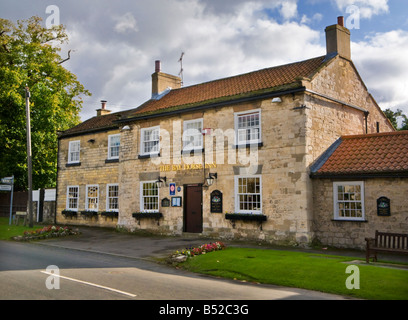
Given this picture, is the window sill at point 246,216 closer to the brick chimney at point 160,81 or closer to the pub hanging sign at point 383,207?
the pub hanging sign at point 383,207

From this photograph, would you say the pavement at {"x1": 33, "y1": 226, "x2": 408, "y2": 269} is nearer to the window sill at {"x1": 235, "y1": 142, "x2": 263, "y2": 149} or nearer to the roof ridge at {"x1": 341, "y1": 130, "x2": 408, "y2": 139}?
the window sill at {"x1": 235, "y1": 142, "x2": 263, "y2": 149}

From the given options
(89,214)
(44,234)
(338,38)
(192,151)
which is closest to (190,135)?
(192,151)

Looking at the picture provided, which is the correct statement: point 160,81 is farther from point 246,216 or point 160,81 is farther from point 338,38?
point 246,216

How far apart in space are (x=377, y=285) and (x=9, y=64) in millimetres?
34284

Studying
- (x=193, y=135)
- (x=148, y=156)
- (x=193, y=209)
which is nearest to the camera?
(x=193, y=209)

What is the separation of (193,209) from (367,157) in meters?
8.54

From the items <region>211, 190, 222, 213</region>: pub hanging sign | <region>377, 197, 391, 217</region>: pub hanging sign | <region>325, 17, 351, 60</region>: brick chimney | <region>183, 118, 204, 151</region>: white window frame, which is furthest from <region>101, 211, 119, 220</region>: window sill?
<region>325, 17, 351, 60</region>: brick chimney

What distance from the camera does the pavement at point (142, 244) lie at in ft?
47.8

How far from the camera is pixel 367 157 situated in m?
16.1

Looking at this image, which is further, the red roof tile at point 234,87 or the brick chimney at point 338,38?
the brick chimney at point 338,38

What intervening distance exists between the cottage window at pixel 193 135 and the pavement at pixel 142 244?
14.8 feet

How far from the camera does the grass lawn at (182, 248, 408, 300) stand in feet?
28.9

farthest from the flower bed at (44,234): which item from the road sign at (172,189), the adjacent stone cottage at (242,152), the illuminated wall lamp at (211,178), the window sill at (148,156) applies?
the illuminated wall lamp at (211,178)

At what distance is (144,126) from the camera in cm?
2233
